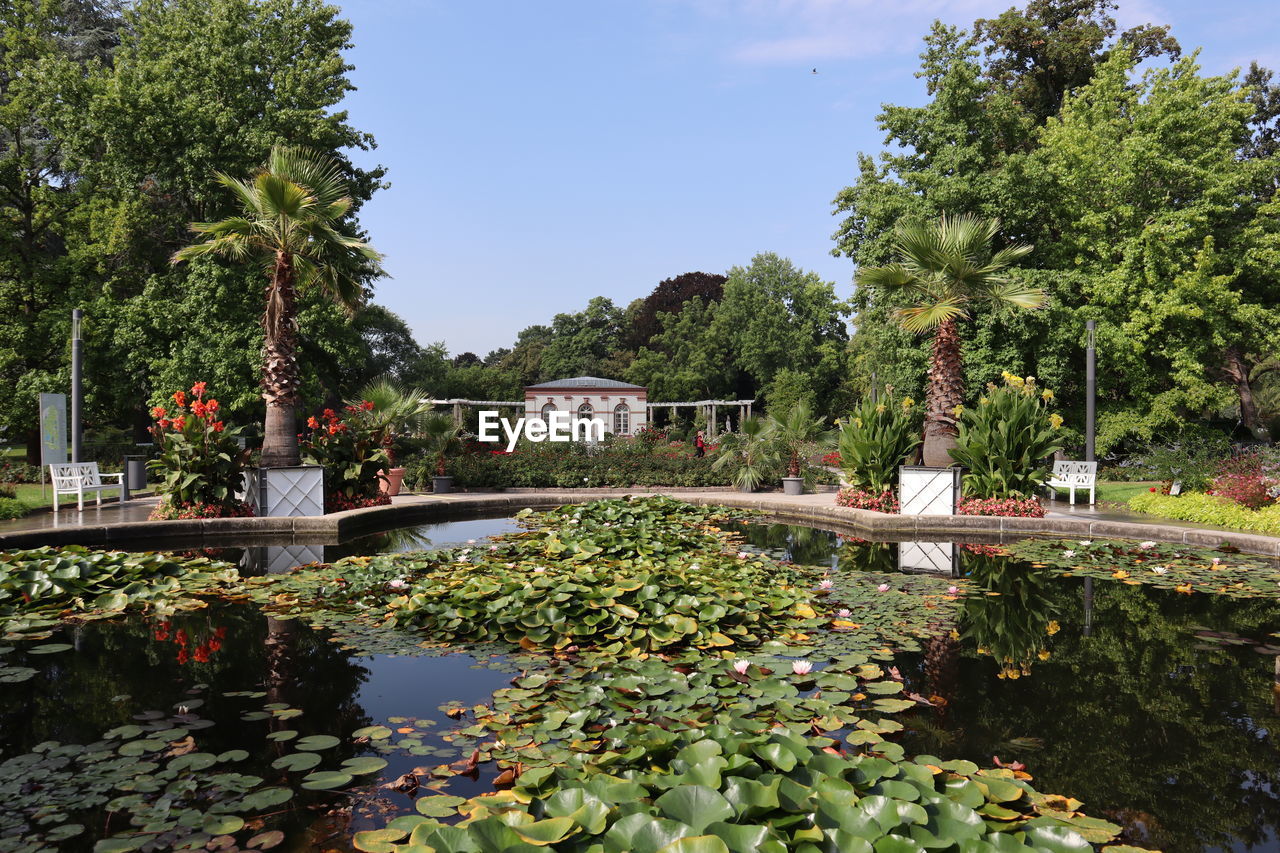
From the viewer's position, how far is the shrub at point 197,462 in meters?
9.18

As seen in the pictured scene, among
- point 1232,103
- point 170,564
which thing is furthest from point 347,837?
point 1232,103

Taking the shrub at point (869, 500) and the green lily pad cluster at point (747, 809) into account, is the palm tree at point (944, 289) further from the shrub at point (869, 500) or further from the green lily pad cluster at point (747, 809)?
the green lily pad cluster at point (747, 809)

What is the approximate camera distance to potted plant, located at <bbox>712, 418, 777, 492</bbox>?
1518 cm

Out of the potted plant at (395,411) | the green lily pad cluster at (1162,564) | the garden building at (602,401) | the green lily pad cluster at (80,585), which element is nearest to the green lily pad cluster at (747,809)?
the green lily pad cluster at (80,585)

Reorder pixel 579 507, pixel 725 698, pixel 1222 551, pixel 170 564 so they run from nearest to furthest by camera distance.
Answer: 1. pixel 725 698
2. pixel 170 564
3. pixel 1222 551
4. pixel 579 507

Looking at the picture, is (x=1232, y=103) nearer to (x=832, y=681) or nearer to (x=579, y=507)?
(x=579, y=507)

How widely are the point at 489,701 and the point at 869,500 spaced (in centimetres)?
841

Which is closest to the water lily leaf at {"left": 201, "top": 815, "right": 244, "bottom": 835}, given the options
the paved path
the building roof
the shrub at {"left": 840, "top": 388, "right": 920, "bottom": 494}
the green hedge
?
the paved path

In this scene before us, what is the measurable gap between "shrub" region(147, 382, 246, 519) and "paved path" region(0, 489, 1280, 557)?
0.51 metres

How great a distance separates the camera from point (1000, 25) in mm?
22016

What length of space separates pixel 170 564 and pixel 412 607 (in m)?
2.72

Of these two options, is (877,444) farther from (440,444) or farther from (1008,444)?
(440,444)

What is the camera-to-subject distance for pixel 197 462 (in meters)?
9.23

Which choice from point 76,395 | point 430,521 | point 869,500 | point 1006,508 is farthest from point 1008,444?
point 76,395
